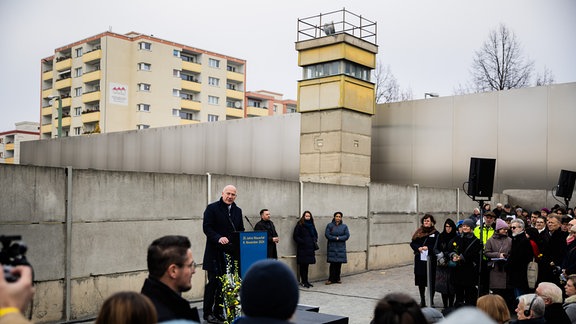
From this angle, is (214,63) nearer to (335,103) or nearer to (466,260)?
(335,103)

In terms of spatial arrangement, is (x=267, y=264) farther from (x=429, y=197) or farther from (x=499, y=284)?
(x=429, y=197)

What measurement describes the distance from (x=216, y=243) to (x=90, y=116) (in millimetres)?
65047

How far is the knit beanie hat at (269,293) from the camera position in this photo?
2432 mm

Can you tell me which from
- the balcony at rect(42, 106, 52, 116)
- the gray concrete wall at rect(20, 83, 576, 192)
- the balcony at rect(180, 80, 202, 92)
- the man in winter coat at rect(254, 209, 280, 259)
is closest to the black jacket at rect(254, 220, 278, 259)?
the man in winter coat at rect(254, 209, 280, 259)

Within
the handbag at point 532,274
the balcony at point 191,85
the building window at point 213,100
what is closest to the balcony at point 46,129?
the balcony at point 191,85

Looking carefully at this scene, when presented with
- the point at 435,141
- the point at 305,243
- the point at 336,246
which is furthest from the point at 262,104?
the point at 305,243

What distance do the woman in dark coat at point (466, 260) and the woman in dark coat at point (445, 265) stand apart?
0.13 metres

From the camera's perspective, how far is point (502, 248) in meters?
10.0

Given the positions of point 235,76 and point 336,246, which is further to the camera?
point 235,76

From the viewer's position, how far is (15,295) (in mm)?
2260

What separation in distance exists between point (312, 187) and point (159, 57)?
60.4m

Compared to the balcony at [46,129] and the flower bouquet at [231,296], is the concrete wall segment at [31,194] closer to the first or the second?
the flower bouquet at [231,296]

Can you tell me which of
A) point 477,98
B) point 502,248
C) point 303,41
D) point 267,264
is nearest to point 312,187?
point 502,248

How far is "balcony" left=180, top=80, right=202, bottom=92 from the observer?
73.6 m
